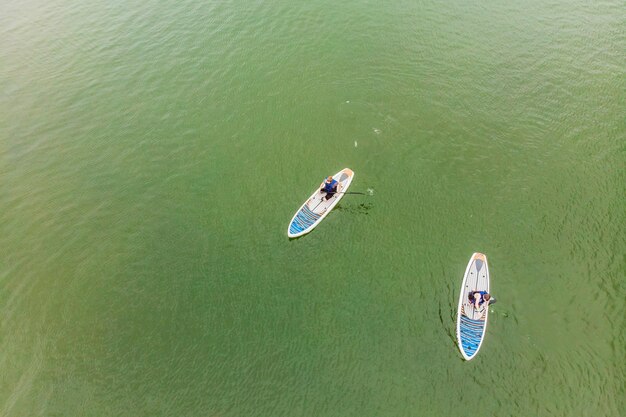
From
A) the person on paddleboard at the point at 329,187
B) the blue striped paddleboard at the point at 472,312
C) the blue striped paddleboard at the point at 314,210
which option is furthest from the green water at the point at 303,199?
the person on paddleboard at the point at 329,187

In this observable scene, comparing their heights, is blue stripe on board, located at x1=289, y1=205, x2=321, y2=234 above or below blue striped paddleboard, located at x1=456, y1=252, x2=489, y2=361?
above

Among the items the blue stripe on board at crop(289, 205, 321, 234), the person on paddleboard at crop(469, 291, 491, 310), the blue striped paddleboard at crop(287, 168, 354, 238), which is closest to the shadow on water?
the blue striped paddleboard at crop(287, 168, 354, 238)

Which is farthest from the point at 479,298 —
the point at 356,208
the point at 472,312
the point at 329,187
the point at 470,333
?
the point at 329,187

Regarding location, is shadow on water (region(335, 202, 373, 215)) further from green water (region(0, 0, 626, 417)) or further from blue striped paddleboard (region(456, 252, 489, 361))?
blue striped paddleboard (region(456, 252, 489, 361))

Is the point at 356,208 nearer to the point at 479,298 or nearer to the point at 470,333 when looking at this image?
the point at 479,298

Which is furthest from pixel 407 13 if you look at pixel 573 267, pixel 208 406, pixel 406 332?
pixel 208 406

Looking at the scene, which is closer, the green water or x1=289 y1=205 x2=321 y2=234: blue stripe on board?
the green water

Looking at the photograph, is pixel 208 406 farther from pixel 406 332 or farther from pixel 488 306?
pixel 488 306

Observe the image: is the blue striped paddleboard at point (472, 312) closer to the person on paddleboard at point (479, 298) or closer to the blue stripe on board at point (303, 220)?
the person on paddleboard at point (479, 298)
